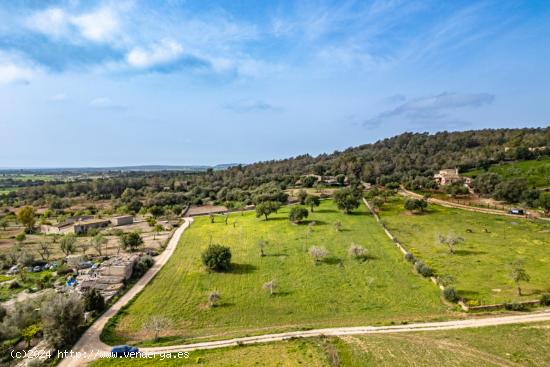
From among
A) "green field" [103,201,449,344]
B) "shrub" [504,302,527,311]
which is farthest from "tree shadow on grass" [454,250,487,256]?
"shrub" [504,302,527,311]

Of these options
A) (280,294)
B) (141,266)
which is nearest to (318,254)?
(280,294)

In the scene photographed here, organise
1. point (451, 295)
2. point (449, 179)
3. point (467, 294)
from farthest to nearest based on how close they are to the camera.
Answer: point (449, 179), point (467, 294), point (451, 295)

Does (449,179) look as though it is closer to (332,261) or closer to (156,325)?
(332,261)

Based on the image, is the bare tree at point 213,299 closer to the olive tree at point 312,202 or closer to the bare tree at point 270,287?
the bare tree at point 270,287

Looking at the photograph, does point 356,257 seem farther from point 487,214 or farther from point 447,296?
point 487,214

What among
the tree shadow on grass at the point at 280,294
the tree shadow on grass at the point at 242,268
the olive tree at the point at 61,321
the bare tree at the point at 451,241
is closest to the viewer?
the olive tree at the point at 61,321

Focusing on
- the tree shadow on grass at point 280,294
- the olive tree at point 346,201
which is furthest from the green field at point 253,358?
the olive tree at point 346,201
